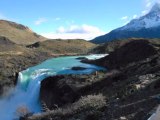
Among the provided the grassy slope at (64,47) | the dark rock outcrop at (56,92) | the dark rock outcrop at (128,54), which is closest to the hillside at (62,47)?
the grassy slope at (64,47)

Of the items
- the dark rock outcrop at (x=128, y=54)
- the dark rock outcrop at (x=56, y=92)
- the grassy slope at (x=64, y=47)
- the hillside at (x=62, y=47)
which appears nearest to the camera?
the dark rock outcrop at (x=56, y=92)

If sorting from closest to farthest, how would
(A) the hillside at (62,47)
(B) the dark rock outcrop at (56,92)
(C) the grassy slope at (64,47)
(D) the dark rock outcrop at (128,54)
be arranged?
(B) the dark rock outcrop at (56,92), (D) the dark rock outcrop at (128,54), (C) the grassy slope at (64,47), (A) the hillside at (62,47)

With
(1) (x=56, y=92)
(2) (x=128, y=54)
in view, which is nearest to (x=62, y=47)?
(2) (x=128, y=54)

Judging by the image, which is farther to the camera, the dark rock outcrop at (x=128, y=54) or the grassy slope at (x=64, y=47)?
the grassy slope at (x=64, y=47)

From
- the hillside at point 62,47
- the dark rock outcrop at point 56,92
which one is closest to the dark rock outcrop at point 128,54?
the dark rock outcrop at point 56,92

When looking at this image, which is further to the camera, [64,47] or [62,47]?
[64,47]

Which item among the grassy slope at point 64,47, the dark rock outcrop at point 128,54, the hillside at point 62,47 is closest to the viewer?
the dark rock outcrop at point 128,54

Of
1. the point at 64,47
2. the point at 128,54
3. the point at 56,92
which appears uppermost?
the point at 64,47

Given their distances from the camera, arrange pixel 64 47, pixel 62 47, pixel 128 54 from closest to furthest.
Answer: pixel 128 54 < pixel 62 47 < pixel 64 47

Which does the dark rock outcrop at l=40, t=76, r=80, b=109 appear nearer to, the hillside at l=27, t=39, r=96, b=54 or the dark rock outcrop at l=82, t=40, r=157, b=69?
the dark rock outcrop at l=82, t=40, r=157, b=69

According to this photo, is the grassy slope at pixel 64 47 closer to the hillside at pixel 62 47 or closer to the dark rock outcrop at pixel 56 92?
the hillside at pixel 62 47

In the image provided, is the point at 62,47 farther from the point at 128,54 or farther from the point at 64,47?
the point at 128,54

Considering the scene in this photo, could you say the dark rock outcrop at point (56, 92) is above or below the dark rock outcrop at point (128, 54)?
below

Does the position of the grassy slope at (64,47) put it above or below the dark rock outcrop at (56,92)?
above
